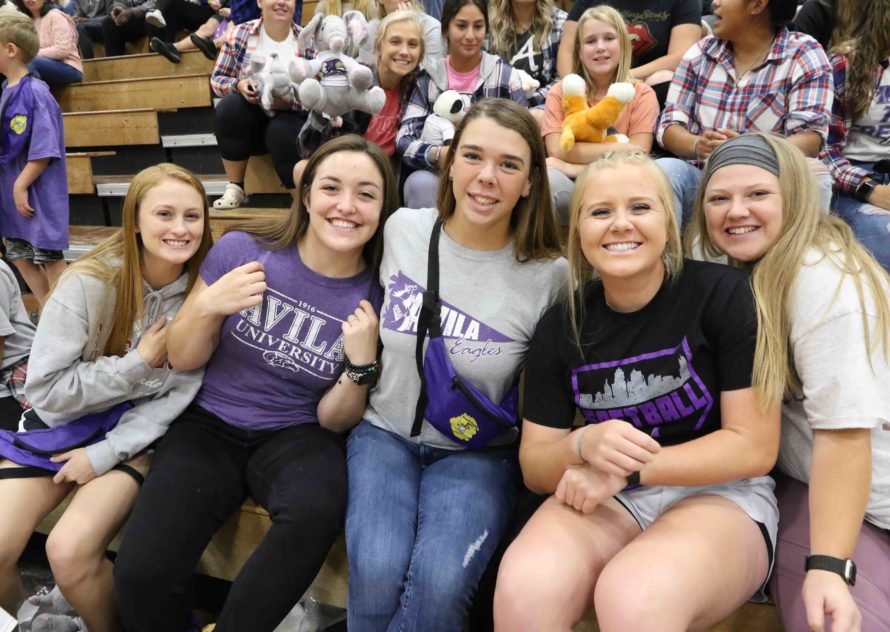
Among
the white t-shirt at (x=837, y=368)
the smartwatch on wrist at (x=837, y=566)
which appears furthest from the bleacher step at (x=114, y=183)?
the smartwatch on wrist at (x=837, y=566)

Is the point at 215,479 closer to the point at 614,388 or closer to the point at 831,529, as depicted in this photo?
the point at 614,388

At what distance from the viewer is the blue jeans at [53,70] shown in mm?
4207

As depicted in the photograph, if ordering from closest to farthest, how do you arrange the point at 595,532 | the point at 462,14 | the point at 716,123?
the point at 595,532
the point at 716,123
the point at 462,14

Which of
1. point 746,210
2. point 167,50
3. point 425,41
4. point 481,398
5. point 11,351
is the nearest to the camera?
point 746,210

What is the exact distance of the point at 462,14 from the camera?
7.58ft

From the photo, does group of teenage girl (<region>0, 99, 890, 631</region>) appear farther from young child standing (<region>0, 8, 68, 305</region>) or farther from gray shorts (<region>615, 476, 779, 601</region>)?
young child standing (<region>0, 8, 68, 305</region>)

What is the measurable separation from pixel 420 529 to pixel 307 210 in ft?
2.59

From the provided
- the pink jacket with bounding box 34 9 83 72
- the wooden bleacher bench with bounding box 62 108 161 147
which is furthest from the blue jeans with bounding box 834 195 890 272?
the pink jacket with bounding box 34 9 83 72

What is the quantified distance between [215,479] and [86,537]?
280 mm

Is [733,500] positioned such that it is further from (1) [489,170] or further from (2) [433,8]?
(2) [433,8]

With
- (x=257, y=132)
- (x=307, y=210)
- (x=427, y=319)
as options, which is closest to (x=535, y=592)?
(x=427, y=319)

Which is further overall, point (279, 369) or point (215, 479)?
point (279, 369)

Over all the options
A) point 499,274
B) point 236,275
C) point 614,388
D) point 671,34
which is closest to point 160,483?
point 236,275

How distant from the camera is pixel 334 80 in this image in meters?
2.24
